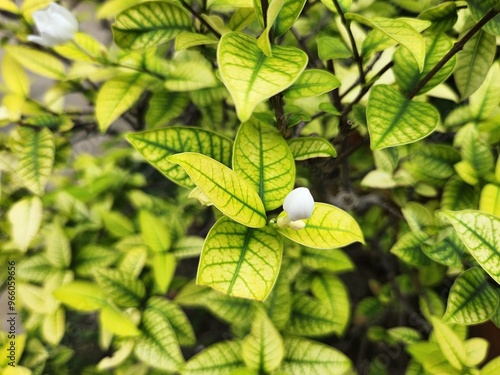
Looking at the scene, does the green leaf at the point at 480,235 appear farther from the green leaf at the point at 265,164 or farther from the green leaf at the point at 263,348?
the green leaf at the point at 263,348

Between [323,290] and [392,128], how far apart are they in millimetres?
480

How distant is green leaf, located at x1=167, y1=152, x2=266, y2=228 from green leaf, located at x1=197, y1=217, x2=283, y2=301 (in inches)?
0.9

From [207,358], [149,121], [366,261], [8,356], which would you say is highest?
[149,121]

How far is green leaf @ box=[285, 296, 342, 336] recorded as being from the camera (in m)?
0.81

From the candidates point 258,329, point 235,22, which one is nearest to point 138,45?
point 235,22

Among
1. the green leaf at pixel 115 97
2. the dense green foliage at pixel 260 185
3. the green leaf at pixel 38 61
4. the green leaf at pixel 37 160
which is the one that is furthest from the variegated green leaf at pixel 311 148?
the green leaf at pixel 38 61

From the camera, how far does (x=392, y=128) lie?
505 mm

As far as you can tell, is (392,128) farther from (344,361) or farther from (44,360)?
(44,360)

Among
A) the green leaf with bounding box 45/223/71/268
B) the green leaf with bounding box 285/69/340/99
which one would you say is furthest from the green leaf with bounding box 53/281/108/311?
the green leaf with bounding box 285/69/340/99

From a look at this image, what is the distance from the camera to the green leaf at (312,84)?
0.51 meters

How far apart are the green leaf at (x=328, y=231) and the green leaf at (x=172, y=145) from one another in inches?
5.3

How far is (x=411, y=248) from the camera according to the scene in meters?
0.69

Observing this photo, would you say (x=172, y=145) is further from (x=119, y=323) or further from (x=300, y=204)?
(x=119, y=323)

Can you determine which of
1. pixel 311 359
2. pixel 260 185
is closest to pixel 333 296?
pixel 311 359
